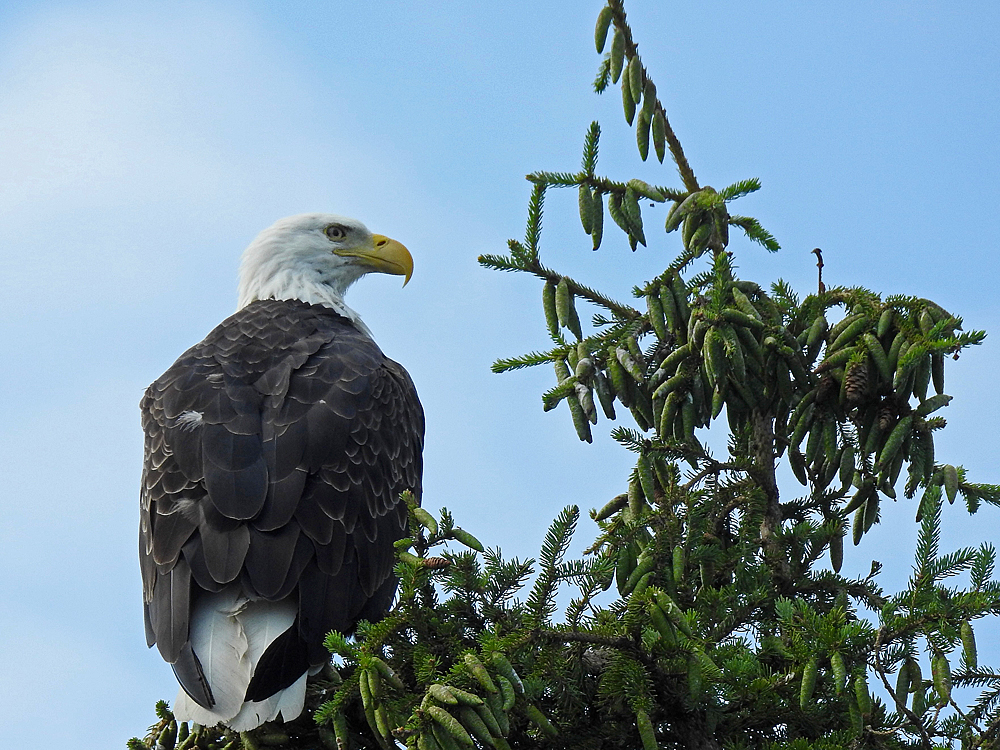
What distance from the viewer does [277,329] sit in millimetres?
5430

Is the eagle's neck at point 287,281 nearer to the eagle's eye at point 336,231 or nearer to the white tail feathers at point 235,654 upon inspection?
the eagle's eye at point 336,231

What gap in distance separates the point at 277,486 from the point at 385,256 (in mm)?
2697

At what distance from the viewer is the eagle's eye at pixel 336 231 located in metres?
6.79

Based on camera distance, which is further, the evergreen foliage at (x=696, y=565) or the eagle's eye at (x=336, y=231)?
the eagle's eye at (x=336, y=231)

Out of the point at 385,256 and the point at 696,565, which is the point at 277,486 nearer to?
the point at 696,565

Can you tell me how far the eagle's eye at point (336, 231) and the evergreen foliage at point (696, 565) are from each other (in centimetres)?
262

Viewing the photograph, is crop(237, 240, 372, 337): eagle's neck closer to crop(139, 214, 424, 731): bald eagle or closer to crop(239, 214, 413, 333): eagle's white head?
crop(239, 214, 413, 333): eagle's white head

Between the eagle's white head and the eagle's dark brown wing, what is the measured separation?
4.47 feet

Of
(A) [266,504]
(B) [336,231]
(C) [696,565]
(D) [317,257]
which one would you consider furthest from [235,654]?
(B) [336,231]

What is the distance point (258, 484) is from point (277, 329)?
4.50ft

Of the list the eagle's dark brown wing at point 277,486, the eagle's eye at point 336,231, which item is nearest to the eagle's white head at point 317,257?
the eagle's eye at point 336,231

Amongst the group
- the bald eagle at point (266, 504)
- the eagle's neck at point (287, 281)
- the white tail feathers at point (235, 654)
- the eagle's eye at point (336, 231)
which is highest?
the eagle's eye at point (336, 231)

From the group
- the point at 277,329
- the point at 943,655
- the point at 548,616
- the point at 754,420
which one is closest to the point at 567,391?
the point at 754,420

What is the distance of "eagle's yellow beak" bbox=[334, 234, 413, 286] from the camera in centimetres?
667
